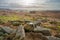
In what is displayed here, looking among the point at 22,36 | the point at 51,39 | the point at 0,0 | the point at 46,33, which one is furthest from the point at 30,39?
the point at 0,0

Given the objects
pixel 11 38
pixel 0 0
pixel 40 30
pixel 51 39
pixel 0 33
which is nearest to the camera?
pixel 51 39

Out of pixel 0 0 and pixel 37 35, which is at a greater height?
pixel 37 35

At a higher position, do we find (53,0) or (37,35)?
(37,35)

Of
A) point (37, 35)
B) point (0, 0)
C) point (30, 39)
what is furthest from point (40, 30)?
point (0, 0)

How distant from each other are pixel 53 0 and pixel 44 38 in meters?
40.8

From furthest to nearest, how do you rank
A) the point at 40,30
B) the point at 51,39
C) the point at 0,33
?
the point at 40,30
the point at 0,33
the point at 51,39

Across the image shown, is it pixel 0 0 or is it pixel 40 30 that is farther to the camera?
pixel 0 0

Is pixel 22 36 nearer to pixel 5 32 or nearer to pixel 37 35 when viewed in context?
pixel 37 35

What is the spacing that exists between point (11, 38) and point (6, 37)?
0.35 m

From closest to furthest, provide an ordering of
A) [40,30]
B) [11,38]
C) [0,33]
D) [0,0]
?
[11,38] → [0,33] → [40,30] → [0,0]

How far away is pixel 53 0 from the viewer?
49344 mm

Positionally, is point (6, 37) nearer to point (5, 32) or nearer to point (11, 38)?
point (11, 38)

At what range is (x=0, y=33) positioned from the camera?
10328 mm

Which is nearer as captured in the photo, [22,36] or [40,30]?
[22,36]
